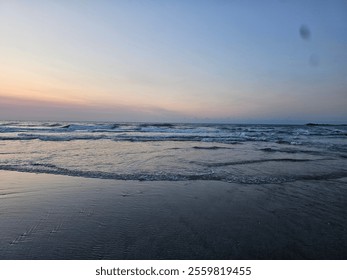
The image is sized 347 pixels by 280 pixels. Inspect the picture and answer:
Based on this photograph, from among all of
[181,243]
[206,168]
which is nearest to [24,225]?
[181,243]

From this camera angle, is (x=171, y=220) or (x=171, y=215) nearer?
(x=171, y=220)

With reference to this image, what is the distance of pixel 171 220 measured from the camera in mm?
3893

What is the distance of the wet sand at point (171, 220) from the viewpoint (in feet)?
9.71

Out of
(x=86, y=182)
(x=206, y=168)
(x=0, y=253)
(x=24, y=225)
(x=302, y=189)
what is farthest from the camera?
(x=206, y=168)

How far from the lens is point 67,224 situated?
3742 mm

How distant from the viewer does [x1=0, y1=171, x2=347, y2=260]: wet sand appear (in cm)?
296

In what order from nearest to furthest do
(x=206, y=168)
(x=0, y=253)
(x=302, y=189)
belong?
(x=0, y=253)
(x=302, y=189)
(x=206, y=168)

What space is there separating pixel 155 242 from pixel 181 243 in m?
0.34

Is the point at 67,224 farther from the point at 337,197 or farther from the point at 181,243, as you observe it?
the point at 337,197
